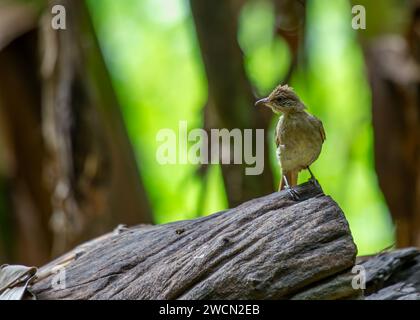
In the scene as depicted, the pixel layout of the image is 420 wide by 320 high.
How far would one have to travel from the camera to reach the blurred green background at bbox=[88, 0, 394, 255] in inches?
296

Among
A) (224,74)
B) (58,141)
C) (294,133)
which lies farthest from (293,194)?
(58,141)

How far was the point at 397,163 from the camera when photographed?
26.0 ft

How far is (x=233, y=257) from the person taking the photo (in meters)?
4.08

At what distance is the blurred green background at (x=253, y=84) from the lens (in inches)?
296

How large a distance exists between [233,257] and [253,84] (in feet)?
10.3

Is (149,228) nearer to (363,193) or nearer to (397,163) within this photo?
(397,163)

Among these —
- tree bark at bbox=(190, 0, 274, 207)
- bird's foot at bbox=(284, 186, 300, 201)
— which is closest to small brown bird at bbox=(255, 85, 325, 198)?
bird's foot at bbox=(284, 186, 300, 201)

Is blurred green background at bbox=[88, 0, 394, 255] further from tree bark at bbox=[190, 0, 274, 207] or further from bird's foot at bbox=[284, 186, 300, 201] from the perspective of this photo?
bird's foot at bbox=[284, 186, 300, 201]

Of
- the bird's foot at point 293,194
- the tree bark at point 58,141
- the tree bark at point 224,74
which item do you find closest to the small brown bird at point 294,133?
the bird's foot at point 293,194

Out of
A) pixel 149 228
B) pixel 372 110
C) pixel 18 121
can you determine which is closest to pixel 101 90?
pixel 18 121

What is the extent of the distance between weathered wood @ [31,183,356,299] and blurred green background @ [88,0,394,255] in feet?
7.97

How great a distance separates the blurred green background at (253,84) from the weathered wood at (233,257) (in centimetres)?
243

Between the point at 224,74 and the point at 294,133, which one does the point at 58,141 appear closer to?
the point at 224,74

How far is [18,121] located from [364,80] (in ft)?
12.2
